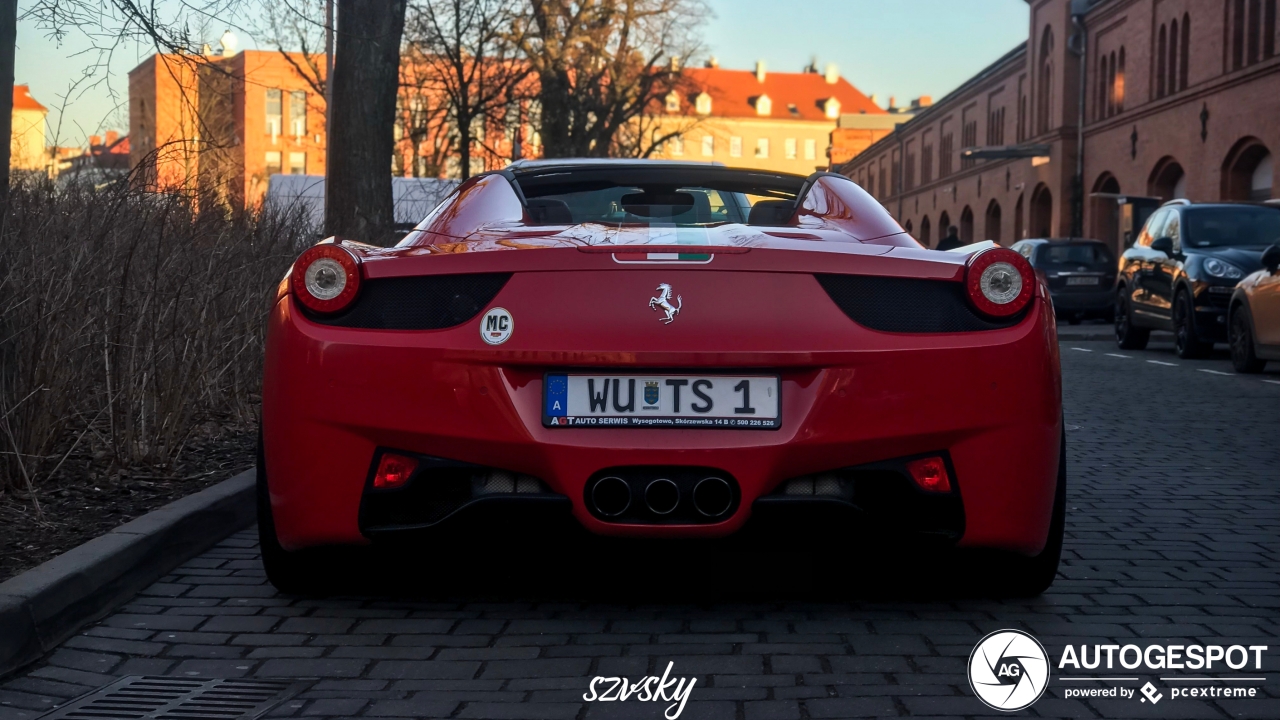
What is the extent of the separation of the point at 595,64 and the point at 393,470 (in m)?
33.6

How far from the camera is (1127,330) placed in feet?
64.8

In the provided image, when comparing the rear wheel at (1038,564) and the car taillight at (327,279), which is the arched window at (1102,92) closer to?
the rear wheel at (1038,564)

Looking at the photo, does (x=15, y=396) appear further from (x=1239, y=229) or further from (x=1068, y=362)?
(x=1239, y=229)

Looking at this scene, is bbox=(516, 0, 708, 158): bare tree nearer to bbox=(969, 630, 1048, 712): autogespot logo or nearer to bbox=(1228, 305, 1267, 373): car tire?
bbox=(1228, 305, 1267, 373): car tire

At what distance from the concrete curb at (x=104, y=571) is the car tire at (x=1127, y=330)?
16186 millimetres

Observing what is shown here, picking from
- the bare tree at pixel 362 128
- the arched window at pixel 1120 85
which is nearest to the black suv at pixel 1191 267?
the bare tree at pixel 362 128

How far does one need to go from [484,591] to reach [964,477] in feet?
5.13

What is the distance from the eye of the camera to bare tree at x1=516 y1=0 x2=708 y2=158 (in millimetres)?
35406

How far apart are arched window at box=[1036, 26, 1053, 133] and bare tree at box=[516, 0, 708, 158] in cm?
1498

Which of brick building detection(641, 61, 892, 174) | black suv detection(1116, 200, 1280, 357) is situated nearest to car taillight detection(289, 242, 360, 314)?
black suv detection(1116, 200, 1280, 357)

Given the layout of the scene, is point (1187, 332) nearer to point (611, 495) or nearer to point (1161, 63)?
point (611, 495)

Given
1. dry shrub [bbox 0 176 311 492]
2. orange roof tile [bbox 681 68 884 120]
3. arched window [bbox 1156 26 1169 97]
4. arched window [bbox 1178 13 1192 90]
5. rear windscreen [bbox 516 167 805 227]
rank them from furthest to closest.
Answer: orange roof tile [bbox 681 68 884 120] → arched window [bbox 1156 26 1169 97] → arched window [bbox 1178 13 1192 90] → dry shrub [bbox 0 176 311 492] → rear windscreen [bbox 516 167 805 227]

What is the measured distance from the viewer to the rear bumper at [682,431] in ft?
12.3

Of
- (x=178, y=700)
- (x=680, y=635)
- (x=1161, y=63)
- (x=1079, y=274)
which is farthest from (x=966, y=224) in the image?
(x=178, y=700)
